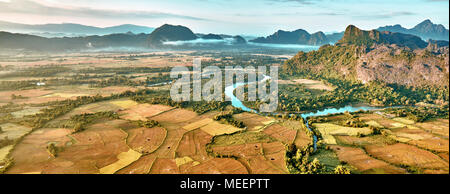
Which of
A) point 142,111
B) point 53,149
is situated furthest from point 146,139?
point 142,111

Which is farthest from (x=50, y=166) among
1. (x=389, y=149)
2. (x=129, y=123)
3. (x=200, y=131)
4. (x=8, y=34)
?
(x=8, y=34)

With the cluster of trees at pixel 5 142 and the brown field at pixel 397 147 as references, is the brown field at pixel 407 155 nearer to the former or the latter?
the brown field at pixel 397 147

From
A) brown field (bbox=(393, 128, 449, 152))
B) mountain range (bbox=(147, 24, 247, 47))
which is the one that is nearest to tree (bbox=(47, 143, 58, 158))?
brown field (bbox=(393, 128, 449, 152))

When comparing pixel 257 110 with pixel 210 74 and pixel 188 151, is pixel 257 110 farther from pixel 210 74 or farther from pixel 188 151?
pixel 210 74

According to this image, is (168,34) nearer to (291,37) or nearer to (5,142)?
(291,37)

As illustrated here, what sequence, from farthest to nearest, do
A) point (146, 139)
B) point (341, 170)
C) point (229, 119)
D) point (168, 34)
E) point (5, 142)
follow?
point (168, 34), point (229, 119), point (146, 139), point (5, 142), point (341, 170)

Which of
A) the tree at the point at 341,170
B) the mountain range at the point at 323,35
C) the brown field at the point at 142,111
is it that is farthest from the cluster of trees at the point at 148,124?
the mountain range at the point at 323,35
